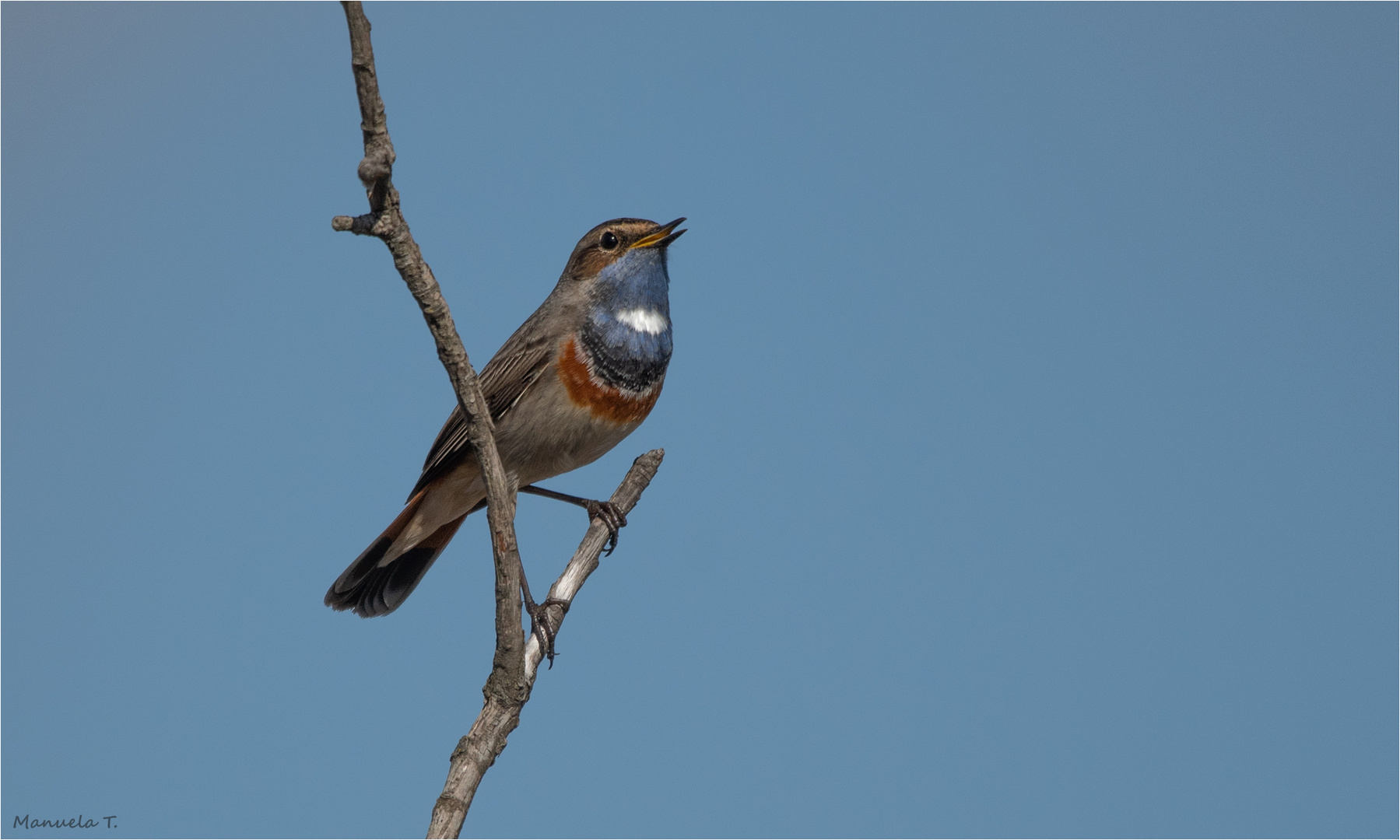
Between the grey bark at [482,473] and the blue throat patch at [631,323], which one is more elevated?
the blue throat patch at [631,323]

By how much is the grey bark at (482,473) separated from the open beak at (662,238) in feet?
8.01

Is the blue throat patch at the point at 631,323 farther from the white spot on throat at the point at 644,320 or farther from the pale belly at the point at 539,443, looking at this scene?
the pale belly at the point at 539,443

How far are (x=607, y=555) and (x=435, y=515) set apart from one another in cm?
124

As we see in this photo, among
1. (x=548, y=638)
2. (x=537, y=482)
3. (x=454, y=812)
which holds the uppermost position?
(x=537, y=482)

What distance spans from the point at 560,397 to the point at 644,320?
878 millimetres

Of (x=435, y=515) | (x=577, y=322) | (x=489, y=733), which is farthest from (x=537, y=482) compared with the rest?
(x=489, y=733)

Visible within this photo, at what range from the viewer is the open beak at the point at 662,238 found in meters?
8.22

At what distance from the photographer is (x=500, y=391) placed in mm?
7777

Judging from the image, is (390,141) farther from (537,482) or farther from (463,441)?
(537,482)

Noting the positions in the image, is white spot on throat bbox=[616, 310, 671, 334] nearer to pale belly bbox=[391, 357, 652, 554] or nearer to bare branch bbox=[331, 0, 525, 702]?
pale belly bbox=[391, 357, 652, 554]

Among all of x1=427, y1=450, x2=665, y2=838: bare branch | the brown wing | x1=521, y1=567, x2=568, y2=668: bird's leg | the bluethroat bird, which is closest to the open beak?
the bluethroat bird

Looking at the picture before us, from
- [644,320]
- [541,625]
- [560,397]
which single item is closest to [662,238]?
[644,320]

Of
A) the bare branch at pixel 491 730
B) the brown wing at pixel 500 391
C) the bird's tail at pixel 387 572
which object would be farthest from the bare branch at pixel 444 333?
the bird's tail at pixel 387 572

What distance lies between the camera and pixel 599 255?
331 inches
